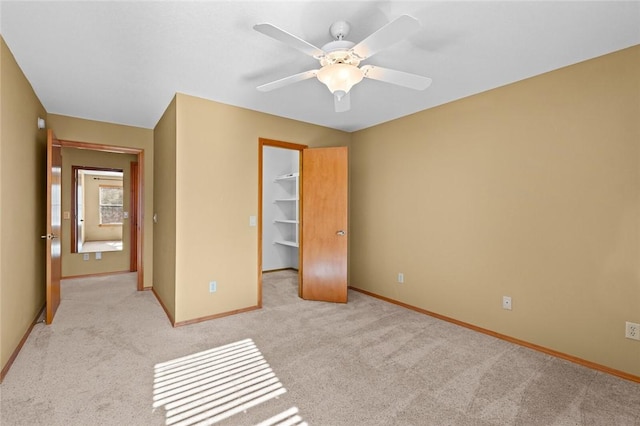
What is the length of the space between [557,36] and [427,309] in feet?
9.00

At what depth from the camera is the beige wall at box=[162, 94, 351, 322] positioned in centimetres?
309

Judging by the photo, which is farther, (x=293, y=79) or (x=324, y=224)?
(x=324, y=224)

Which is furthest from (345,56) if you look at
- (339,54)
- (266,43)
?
(266,43)

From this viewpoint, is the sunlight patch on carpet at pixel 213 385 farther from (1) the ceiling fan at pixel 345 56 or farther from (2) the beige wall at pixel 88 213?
(2) the beige wall at pixel 88 213

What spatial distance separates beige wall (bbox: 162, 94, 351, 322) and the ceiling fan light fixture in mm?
1709

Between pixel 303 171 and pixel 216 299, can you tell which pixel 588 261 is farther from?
A: pixel 216 299

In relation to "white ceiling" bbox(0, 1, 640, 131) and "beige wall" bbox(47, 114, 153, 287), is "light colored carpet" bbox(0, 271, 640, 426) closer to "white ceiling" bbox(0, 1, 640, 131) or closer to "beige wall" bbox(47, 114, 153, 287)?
"beige wall" bbox(47, 114, 153, 287)

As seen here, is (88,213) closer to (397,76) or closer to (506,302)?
(397,76)

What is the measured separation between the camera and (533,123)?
2625 millimetres

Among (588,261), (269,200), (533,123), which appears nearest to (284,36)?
(533,123)

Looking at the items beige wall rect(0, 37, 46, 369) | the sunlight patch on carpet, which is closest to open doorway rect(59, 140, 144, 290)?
beige wall rect(0, 37, 46, 369)

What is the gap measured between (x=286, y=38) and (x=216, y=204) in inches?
83.6

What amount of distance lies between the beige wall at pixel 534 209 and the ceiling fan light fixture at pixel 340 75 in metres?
1.73

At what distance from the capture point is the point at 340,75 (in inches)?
75.9
